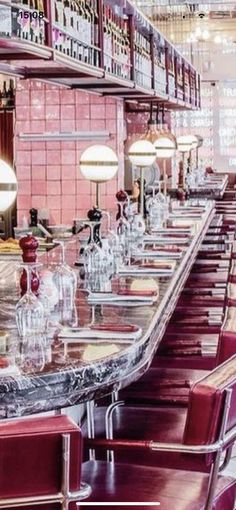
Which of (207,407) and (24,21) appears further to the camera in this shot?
(24,21)

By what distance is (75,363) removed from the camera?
105 inches

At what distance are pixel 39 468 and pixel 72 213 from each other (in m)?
6.88

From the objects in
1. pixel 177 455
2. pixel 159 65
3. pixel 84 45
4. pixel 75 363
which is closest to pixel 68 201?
pixel 159 65

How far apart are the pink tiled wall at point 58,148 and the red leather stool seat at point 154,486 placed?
19.5 ft

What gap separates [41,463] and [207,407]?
0.55m

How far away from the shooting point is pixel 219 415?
240 cm

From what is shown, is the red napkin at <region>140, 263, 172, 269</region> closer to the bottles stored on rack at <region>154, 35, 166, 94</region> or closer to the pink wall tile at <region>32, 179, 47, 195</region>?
the bottles stored on rack at <region>154, 35, 166, 94</region>

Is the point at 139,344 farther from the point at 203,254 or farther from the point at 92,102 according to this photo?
the point at 92,102

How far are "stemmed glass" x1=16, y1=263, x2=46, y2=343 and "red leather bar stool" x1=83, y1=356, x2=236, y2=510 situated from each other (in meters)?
0.39

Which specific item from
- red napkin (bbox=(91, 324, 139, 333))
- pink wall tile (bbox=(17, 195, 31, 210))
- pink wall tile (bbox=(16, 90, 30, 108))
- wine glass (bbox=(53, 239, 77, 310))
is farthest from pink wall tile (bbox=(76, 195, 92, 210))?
red napkin (bbox=(91, 324, 139, 333))

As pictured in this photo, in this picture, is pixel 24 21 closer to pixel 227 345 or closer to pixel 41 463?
pixel 227 345

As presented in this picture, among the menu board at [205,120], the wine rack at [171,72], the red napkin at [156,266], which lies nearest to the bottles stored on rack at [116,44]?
the red napkin at [156,266]

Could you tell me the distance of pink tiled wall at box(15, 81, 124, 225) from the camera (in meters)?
8.66

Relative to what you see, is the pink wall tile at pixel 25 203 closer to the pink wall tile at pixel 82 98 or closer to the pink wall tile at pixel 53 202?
the pink wall tile at pixel 53 202
